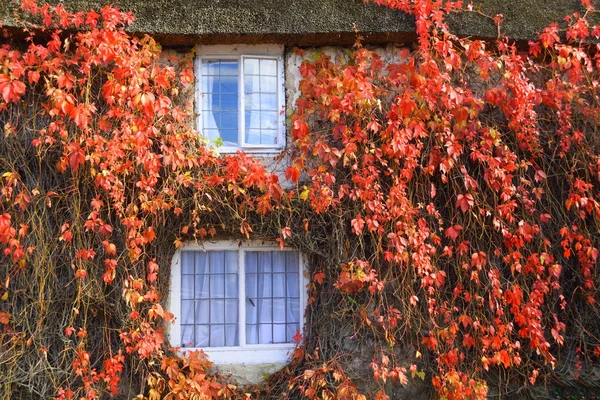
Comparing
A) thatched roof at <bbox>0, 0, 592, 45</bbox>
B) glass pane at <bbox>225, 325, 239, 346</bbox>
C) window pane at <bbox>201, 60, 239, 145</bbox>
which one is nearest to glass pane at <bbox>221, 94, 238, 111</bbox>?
window pane at <bbox>201, 60, 239, 145</bbox>

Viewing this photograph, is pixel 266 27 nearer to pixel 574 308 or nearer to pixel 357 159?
pixel 357 159

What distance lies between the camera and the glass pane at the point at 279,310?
5496 millimetres

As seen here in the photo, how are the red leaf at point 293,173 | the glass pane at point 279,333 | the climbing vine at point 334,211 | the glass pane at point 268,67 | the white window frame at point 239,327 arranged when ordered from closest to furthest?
the climbing vine at point 334,211 < the red leaf at point 293,173 < the white window frame at point 239,327 < the glass pane at point 279,333 < the glass pane at point 268,67

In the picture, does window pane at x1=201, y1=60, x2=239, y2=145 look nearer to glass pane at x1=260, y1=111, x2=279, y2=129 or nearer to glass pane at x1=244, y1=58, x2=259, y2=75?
glass pane at x1=244, y1=58, x2=259, y2=75

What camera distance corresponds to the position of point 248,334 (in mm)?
5469

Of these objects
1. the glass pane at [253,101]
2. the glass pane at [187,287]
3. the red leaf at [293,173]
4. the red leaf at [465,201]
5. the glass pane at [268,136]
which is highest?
the glass pane at [253,101]

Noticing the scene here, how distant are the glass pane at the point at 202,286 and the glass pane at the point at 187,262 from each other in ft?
0.33

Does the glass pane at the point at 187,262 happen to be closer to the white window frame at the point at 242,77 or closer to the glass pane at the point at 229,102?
the white window frame at the point at 242,77

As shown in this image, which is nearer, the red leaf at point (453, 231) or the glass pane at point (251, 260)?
the red leaf at point (453, 231)

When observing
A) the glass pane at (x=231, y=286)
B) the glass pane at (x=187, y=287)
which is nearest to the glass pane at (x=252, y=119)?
the glass pane at (x=231, y=286)

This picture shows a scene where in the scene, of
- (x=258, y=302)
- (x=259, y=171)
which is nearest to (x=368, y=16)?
(x=259, y=171)

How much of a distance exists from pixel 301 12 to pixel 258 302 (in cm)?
271

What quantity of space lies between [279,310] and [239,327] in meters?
0.40

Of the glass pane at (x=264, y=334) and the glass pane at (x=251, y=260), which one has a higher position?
the glass pane at (x=251, y=260)
